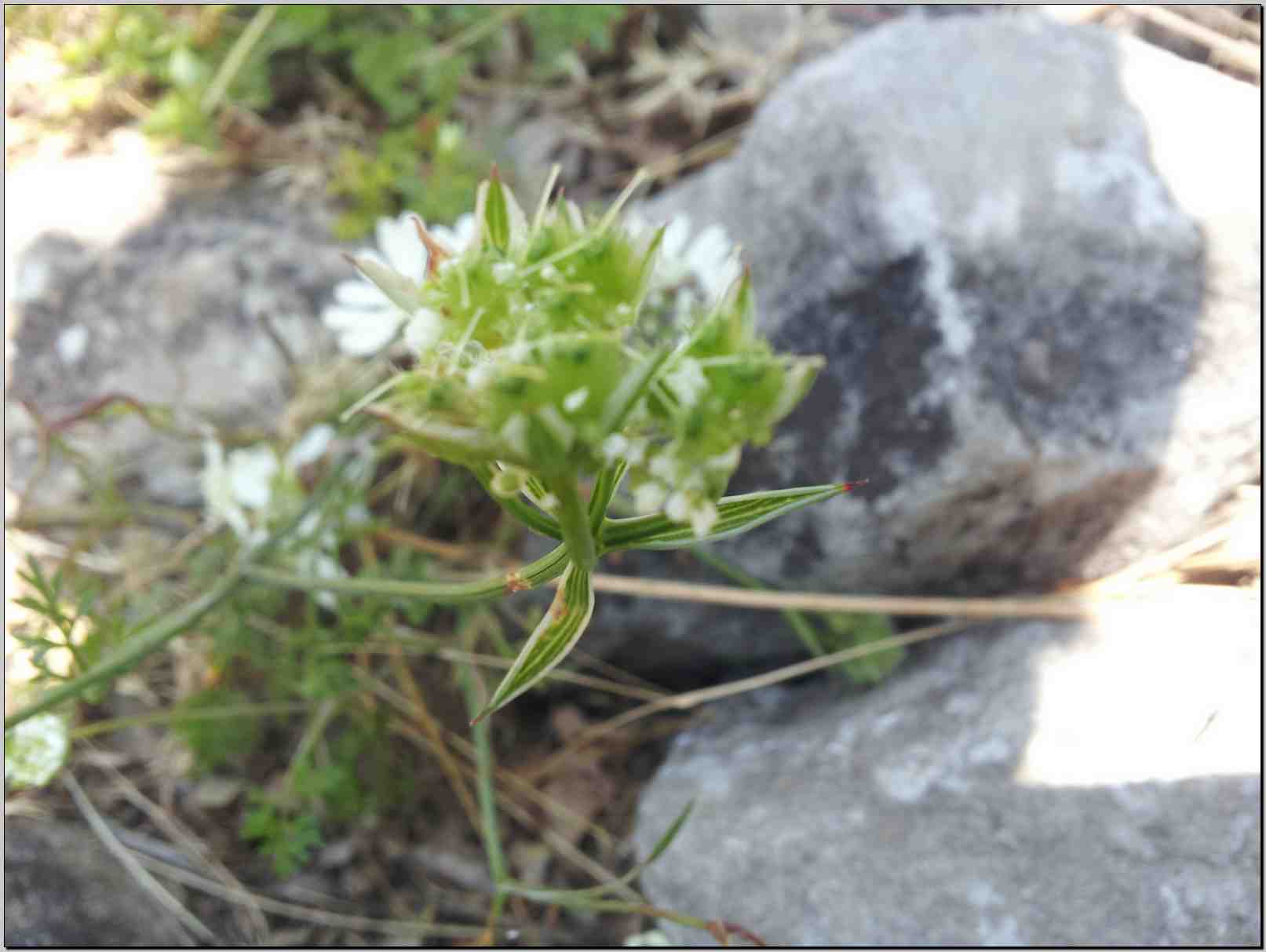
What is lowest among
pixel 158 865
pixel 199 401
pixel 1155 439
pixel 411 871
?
pixel 411 871

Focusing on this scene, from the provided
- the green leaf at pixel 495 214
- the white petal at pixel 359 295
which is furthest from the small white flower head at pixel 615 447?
the white petal at pixel 359 295

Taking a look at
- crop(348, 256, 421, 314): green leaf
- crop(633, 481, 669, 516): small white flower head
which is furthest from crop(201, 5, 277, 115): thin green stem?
crop(633, 481, 669, 516): small white flower head

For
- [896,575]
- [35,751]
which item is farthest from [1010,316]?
[35,751]

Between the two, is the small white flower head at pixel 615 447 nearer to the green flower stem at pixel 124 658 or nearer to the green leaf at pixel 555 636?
the green leaf at pixel 555 636

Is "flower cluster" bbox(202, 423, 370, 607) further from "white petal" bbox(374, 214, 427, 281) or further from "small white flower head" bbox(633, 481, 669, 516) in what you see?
"small white flower head" bbox(633, 481, 669, 516)

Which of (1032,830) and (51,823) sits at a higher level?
(51,823)

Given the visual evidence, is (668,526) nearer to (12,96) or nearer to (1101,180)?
(1101,180)

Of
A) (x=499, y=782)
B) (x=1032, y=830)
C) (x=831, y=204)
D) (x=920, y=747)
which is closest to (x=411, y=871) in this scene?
(x=499, y=782)
